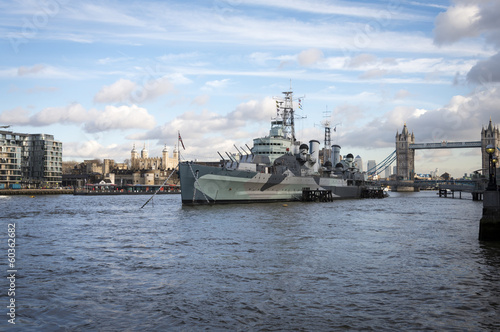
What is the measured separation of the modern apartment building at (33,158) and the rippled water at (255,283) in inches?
4083

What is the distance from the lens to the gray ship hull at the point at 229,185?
41.7 metres

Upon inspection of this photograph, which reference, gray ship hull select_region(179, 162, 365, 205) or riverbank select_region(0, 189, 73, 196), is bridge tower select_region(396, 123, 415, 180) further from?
gray ship hull select_region(179, 162, 365, 205)

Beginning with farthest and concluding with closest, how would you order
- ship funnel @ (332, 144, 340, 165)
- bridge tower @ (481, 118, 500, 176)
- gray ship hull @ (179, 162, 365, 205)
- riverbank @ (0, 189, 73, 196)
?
bridge tower @ (481, 118, 500, 176) < riverbank @ (0, 189, 73, 196) < ship funnel @ (332, 144, 340, 165) < gray ship hull @ (179, 162, 365, 205)

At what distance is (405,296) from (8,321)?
9.41 metres

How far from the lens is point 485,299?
10.6 meters

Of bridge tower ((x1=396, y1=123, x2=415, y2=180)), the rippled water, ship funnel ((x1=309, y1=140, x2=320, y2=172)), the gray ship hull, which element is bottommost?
the rippled water

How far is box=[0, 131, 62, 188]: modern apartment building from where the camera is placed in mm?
113188

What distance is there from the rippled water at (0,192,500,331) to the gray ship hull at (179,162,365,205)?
1925 centimetres

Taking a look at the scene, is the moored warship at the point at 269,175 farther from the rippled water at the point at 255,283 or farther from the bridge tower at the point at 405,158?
the bridge tower at the point at 405,158

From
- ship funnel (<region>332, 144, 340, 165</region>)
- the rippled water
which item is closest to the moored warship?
ship funnel (<region>332, 144, 340, 165</region>)

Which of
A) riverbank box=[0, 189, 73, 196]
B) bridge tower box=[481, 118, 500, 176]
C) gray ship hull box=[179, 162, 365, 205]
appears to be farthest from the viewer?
bridge tower box=[481, 118, 500, 176]

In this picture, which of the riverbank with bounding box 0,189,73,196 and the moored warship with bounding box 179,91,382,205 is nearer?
the moored warship with bounding box 179,91,382,205

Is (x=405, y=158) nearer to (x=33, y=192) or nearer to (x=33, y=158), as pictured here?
(x=33, y=158)

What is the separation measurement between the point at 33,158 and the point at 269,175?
99.1 metres
